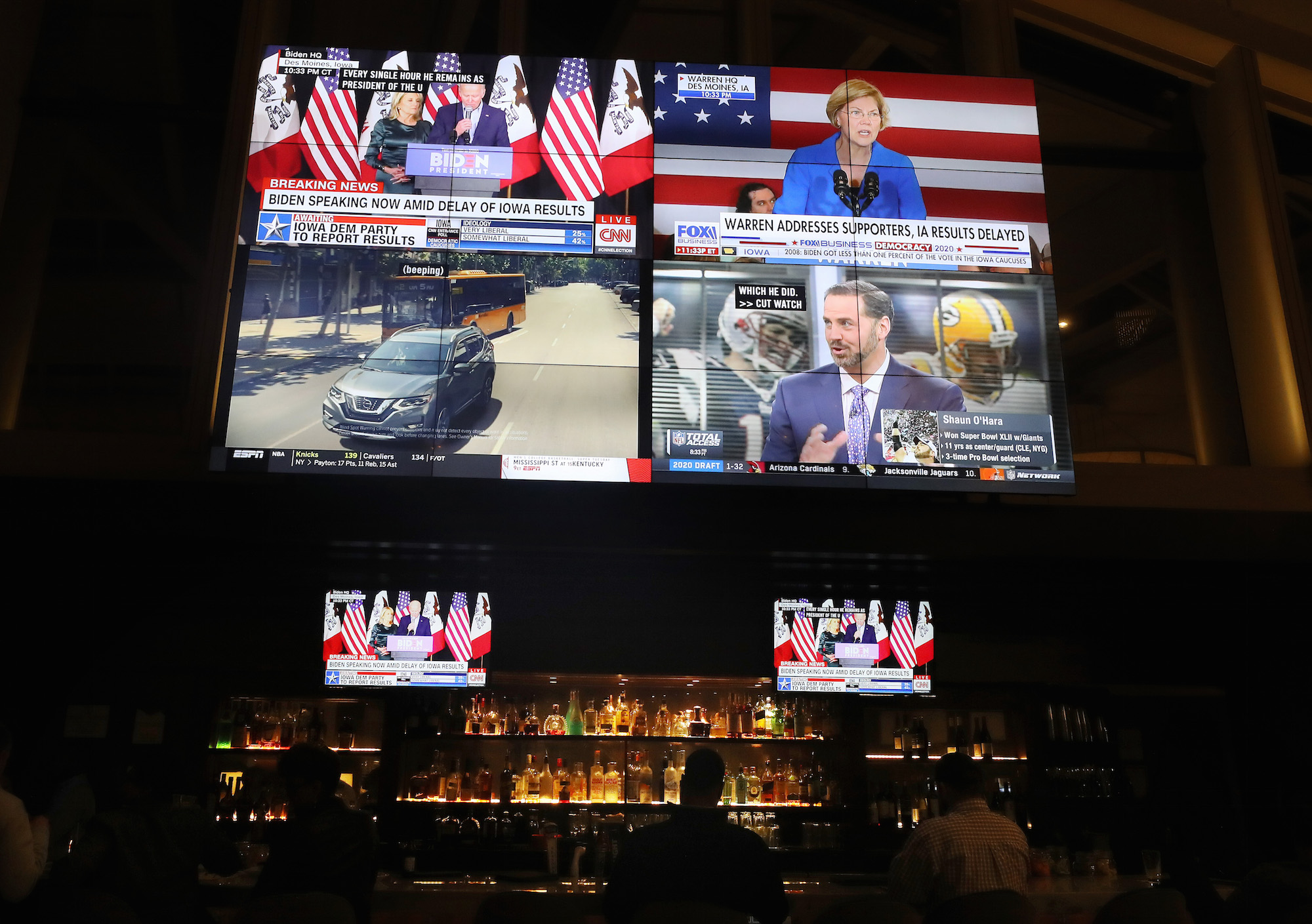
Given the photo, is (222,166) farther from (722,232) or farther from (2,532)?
(722,232)

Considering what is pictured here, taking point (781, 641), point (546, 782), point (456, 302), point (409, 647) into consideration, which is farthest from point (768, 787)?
point (456, 302)

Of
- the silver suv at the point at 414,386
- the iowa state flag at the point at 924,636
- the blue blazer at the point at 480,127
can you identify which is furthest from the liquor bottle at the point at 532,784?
the blue blazer at the point at 480,127

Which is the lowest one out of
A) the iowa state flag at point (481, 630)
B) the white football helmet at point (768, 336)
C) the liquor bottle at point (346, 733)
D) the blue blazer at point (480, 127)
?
the liquor bottle at point (346, 733)

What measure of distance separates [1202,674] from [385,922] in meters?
5.86

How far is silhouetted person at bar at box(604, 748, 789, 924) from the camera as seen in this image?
2.97 metres

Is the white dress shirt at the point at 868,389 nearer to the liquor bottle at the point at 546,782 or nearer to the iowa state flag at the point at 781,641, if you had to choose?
the iowa state flag at the point at 781,641

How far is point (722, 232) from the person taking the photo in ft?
19.9

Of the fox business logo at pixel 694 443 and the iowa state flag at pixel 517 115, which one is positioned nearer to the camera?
the fox business logo at pixel 694 443

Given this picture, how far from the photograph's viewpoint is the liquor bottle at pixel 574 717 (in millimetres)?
6777

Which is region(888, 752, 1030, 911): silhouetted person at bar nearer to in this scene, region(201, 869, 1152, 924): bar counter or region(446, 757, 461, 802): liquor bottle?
region(201, 869, 1152, 924): bar counter

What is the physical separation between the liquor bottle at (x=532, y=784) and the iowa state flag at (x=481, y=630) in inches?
34.4

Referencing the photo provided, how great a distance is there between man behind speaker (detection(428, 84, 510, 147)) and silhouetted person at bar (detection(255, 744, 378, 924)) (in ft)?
13.1

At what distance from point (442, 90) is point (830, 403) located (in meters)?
3.16

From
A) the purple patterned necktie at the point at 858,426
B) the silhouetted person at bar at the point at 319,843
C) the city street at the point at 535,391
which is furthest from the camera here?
the purple patterned necktie at the point at 858,426
